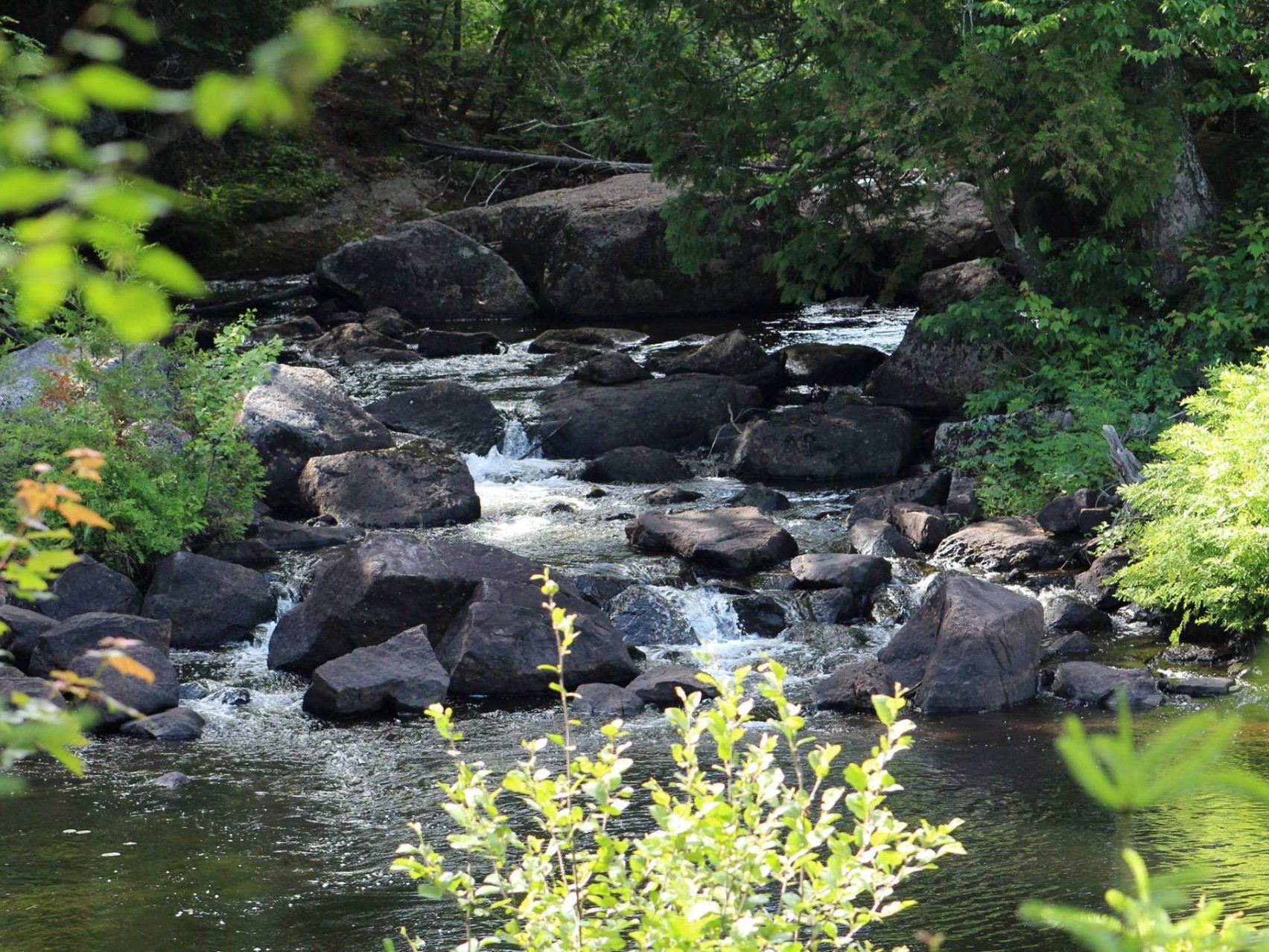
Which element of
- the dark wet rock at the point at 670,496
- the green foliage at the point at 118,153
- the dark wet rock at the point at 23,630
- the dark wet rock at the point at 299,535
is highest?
the green foliage at the point at 118,153

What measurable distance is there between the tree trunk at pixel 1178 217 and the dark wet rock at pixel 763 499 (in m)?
4.29

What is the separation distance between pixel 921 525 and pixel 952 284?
6.64 meters

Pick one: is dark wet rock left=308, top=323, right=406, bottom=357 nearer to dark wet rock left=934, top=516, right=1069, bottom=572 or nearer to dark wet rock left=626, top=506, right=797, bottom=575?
dark wet rock left=626, top=506, right=797, bottom=575

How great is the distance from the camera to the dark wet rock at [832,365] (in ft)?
57.7

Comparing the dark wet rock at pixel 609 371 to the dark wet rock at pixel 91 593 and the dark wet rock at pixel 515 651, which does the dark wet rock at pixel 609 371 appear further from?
the dark wet rock at pixel 91 593

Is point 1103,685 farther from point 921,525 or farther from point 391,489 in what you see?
point 391,489

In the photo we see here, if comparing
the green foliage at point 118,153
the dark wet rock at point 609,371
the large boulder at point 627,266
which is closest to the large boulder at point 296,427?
the dark wet rock at point 609,371

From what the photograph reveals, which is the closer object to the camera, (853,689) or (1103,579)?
(853,689)

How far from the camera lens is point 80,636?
871cm

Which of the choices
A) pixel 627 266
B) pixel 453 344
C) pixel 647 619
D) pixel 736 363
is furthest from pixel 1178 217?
pixel 453 344

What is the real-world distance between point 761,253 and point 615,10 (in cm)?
594

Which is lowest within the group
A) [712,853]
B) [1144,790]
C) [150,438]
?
[150,438]

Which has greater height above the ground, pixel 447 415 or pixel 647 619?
pixel 447 415

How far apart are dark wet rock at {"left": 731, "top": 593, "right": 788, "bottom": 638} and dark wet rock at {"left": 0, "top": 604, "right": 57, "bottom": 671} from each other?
15.4 ft
